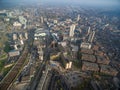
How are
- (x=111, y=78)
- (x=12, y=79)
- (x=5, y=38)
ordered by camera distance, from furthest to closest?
1. (x=5, y=38)
2. (x=111, y=78)
3. (x=12, y=79)

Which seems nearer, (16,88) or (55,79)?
(16,88)

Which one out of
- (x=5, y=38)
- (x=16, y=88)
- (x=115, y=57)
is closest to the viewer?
(x=16, y=88)

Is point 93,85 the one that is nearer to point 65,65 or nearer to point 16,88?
point 65,65

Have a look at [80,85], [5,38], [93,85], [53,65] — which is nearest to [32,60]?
[53,65]

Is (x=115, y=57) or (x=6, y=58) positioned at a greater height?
(x=6, y=58)

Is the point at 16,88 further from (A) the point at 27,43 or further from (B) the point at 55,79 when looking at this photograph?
(A) the point at 27,43

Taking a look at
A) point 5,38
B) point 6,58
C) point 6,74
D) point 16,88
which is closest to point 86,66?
point 16,88
